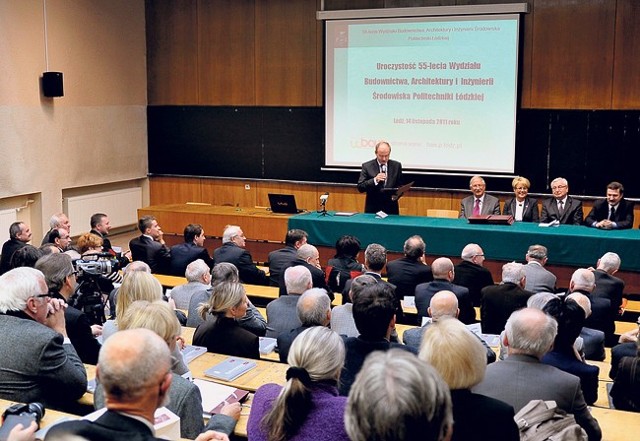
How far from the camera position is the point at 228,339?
440 cm

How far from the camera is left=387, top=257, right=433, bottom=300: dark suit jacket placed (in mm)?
6379

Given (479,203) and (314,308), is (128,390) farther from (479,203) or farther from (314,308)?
(479,203)

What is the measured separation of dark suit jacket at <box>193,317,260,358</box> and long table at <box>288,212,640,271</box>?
13.5ft

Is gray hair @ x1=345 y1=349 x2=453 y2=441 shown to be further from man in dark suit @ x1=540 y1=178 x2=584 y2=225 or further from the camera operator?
man in dark suit @ x1=540 y1=178 x2=584 y2=225

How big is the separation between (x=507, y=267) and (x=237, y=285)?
2098 mm

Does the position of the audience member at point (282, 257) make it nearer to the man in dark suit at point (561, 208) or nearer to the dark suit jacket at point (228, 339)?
the dark suit jacket at point (228, 339)

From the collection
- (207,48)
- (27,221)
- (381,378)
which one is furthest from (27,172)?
(381,378)

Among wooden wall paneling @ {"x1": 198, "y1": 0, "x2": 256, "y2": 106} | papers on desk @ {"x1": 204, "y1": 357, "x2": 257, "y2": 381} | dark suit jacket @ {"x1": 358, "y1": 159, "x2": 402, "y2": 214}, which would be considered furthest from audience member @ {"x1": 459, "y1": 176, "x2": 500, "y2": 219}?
papers on desk @ {"x1": 204, "y1": 357, "x2": 257, "y2": 381}

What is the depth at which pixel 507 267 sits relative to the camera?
548cm

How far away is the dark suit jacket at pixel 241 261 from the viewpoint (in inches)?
283

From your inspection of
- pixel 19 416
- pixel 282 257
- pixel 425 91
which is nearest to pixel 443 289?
pixel 282 257

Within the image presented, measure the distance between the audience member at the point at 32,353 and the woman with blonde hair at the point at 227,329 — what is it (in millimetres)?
1024

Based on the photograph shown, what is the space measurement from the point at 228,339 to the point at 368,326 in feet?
3.83

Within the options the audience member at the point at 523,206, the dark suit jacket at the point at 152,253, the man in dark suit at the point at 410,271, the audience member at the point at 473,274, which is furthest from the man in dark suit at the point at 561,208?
the dark suit jacket at the point at 152,253
